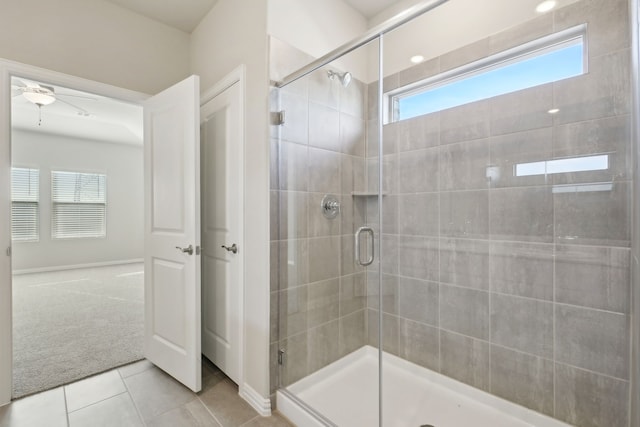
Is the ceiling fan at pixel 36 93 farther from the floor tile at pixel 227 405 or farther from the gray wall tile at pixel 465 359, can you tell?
the gray wall tile at pixel 465 359


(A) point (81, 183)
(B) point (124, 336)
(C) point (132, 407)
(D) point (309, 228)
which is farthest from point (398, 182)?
(A) point (81, 183)

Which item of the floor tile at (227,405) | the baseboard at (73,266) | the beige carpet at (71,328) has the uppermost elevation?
the baseboard at (73,266)

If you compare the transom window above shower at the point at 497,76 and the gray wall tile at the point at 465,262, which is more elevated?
the transom window above shower at the point at 497,76

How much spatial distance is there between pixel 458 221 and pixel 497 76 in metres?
0.90

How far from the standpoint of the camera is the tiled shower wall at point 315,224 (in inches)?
73.8

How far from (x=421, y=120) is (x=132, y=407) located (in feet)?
8.53

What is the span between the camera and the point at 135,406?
1.83 meters

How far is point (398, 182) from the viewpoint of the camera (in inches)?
85.4

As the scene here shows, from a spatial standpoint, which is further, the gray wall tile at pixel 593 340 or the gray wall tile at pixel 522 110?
the gray wall tile at pixel 522 110

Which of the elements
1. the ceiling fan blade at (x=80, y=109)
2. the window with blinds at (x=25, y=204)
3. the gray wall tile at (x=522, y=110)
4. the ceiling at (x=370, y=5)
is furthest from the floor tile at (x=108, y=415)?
the window with blinds at (x=25, y=204)

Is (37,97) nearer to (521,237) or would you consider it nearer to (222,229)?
(222,229)

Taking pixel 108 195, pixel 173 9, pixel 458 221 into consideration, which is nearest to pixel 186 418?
pixel 458 221

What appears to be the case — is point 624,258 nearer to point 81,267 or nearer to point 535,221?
point 535,221

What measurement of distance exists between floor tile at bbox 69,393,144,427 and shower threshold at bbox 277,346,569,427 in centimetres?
84
